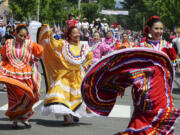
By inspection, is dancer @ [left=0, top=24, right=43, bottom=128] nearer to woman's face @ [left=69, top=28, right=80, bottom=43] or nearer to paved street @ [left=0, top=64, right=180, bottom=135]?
paved street @ [left=0, top=64, right=180, bottom=135]

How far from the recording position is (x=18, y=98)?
8.51 m

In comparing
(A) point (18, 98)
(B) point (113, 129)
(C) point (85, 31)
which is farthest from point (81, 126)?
(C) point (85, 31)

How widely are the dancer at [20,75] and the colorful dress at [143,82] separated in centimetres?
288

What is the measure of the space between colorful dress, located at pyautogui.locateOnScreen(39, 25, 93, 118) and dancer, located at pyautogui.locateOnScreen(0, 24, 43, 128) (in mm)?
354

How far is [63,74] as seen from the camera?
9062mm

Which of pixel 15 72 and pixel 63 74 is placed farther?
pixel 63 74

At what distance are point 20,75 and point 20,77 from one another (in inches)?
1.4

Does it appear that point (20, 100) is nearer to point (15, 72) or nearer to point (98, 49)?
point (15, 72)

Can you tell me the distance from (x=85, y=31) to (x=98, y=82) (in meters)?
19.5

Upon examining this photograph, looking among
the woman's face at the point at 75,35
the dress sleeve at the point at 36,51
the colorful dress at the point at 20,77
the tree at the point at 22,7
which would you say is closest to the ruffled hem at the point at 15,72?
the colorful dress at the point at 20,77

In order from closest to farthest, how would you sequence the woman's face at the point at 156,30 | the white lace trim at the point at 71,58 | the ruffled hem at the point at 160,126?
1. the ruffled hem at the point at 160,126
2. the woman's face at the point at 156,30
3. the white lace trim at the point at 71,58

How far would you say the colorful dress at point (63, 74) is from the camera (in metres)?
8.79

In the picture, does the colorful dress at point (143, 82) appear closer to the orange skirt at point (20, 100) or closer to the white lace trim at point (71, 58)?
the orange skirt at point (20, 100)

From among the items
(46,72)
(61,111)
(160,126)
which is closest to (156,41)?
(160,126)
